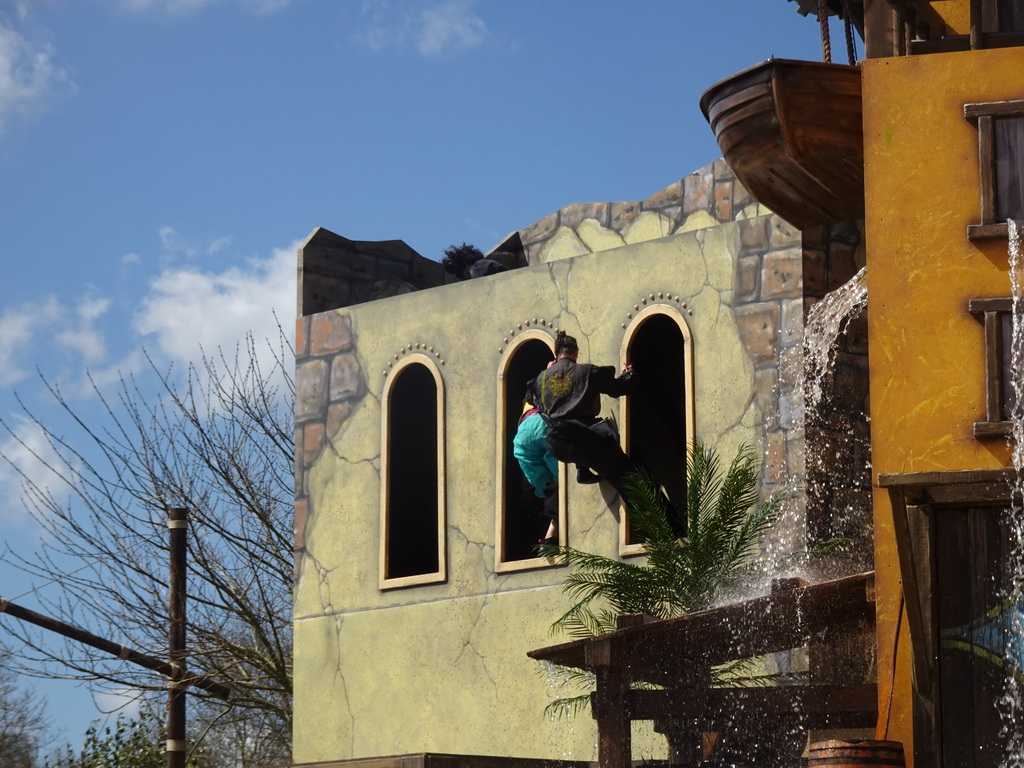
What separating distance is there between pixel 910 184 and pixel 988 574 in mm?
2373

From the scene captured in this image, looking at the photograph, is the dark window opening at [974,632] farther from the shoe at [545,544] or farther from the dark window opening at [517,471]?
the dark window opening at [517,471]

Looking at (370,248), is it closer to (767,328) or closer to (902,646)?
(767,328)

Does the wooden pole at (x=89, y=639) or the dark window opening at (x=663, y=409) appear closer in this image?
the dark window opening at (x=663, y=409)

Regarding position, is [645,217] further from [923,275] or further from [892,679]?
[892,679]

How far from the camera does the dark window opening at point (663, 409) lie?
17.3 metres

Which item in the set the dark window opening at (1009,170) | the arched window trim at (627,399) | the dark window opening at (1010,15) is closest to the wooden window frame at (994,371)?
the dark window opening at (1009,170)

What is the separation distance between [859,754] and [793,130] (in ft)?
14.7

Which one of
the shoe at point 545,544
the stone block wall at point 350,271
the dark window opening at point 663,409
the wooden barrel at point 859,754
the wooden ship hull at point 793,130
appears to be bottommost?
the wooden barrel at point 859,754

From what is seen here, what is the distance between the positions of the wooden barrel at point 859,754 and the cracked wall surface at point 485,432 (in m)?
4.23

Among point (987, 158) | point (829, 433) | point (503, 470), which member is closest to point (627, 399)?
point (503, 470)

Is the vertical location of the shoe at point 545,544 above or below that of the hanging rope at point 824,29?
below

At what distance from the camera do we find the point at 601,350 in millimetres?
16188

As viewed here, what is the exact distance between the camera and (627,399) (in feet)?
52.0

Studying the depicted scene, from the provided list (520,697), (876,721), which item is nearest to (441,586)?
(520,697)
